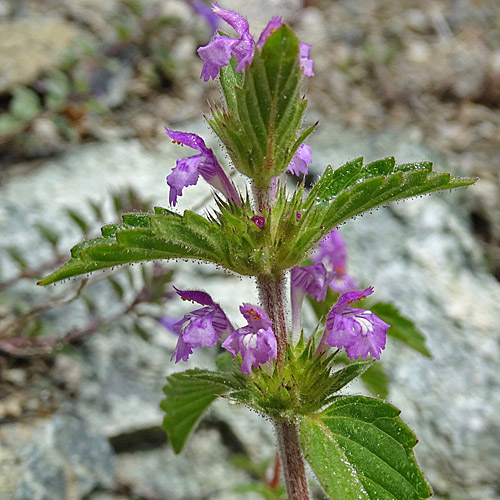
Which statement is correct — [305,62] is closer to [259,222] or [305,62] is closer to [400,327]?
[259,222]

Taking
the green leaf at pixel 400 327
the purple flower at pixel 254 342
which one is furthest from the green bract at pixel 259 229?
the green leaf at pixel 400 327

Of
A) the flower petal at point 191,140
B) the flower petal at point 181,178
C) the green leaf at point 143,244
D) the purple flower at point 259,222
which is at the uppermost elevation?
the flower petal at point 191,140

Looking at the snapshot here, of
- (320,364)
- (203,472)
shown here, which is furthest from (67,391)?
(320,364)

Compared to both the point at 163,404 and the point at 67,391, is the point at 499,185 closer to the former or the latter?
the point at 67,391

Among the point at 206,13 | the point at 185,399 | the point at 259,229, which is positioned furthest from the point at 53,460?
the point at 206,13

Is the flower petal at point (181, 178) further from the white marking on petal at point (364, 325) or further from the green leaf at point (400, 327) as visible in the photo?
the green leaf at point (400, 327)

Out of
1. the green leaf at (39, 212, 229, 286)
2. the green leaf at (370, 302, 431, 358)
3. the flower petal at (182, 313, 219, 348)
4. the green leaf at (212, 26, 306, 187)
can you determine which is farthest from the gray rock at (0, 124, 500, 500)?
the green leaf at (212, 26, 306, 187)
